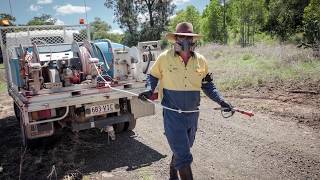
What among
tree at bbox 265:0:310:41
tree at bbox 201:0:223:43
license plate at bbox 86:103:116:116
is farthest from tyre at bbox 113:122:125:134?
tree at bbox 201:0:223:43

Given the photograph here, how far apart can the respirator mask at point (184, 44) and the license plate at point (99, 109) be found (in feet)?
7.45

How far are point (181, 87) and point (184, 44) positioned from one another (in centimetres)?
46

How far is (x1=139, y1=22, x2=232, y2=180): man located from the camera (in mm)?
4156

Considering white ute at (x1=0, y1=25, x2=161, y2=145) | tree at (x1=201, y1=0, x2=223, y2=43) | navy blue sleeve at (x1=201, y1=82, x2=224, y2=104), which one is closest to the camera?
navy blue sleeve at (x1=201, y1=82, x2=224, y2=104)

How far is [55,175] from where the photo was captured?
17.5 feet

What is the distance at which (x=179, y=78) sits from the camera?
416 centimetres

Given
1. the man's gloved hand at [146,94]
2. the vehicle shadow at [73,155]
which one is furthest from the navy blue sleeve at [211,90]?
the vehicle shadow at [73,155]

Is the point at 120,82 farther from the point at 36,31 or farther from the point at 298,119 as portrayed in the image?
the point at 298,119

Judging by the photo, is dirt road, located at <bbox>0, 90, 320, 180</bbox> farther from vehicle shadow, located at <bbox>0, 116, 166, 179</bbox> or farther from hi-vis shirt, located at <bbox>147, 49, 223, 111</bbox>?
hi-vis shirt, located at <bbox>147, 49, 223, 111</bbox>

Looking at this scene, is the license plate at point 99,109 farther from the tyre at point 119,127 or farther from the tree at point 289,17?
the tree at point 289,17

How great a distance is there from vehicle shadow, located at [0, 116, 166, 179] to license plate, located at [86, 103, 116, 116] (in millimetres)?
676

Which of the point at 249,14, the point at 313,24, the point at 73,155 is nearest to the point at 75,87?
the point at 73,155

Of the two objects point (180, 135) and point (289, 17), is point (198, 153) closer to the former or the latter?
point (180, 135)

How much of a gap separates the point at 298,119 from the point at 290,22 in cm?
2655
